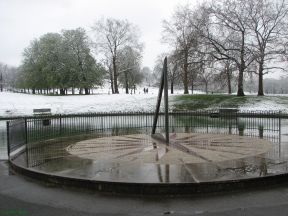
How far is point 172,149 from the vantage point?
1150cm

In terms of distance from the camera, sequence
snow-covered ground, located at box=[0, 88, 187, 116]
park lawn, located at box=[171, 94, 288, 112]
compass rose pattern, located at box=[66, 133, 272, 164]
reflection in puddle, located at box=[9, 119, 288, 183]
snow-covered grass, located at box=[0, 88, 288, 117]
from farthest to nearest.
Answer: snow-covered ground, located at box=[0, 88, 187, 116]
snow-covered grass, located at box=[0, 88, 288, 117]
park lawn, located at box=[171, 94, 288, 112]
compass rose pattern, located at box=[66, 133, 272, 164]
reflection in puddle, located at box=[9, 119, 288, 183]

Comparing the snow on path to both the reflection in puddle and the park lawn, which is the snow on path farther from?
the reflection in puddle

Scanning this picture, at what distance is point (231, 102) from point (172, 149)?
89.8ft

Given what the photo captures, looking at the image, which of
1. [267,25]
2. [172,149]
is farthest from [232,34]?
[172,149]

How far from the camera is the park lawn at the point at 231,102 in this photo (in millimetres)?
34000

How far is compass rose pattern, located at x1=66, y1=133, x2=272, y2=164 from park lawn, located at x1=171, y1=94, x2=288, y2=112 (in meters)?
20.9

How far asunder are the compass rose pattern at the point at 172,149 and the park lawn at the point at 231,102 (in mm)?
20886

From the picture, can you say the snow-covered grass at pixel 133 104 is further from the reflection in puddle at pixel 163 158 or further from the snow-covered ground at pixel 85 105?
the reflection in puddle at pixel 163 158

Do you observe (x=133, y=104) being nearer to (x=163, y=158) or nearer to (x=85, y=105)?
(x=85, y=105)

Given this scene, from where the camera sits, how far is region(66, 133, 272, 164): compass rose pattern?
33.0ft

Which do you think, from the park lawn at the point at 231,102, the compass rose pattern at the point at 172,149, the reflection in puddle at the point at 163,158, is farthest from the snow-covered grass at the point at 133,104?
the reflection in puddle at the point at 163,158

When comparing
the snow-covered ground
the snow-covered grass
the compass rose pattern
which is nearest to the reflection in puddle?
the compass rose pattern

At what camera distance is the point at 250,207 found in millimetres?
6316

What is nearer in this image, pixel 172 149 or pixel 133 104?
pixel 172 149
